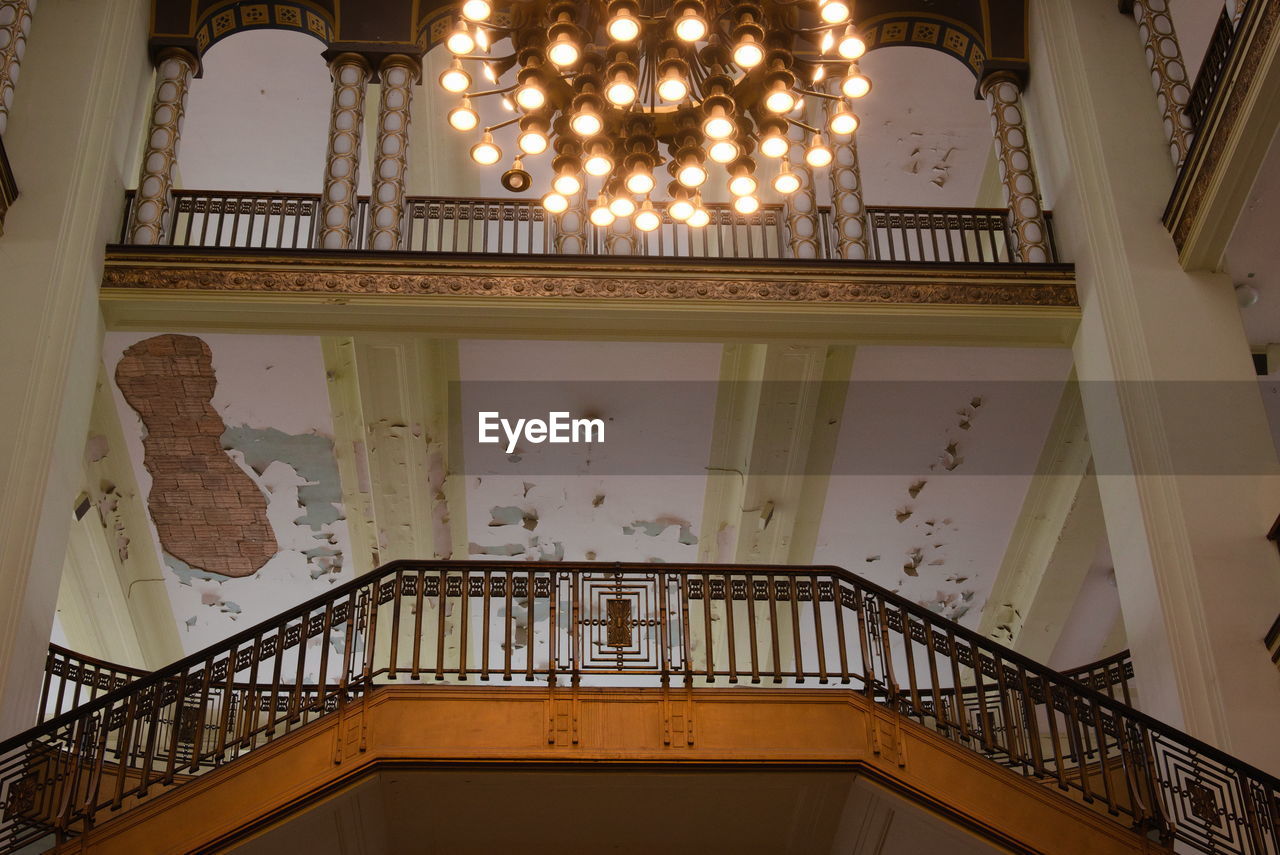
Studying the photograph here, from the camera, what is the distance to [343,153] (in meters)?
9.40

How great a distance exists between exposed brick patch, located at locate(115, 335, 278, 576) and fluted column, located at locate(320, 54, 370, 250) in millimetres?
1365

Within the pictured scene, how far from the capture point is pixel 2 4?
8812mm

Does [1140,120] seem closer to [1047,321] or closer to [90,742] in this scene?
[1047,321]

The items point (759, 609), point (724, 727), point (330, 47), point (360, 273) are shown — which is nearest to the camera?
point (724, 727)

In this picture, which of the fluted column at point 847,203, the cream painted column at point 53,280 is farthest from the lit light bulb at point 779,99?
the cream painted column at point 53,280

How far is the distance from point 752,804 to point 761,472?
4255mm

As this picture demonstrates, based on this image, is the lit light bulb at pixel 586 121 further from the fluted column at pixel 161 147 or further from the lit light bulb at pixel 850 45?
the fluted column at pixel 161 147

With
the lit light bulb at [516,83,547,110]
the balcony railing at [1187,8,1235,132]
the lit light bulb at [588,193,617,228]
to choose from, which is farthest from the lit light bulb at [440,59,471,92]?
the balcony railing at [1187,8,1235,132]

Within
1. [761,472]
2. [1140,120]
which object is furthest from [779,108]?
[761,472]

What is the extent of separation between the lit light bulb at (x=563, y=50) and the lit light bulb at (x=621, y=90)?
23cm

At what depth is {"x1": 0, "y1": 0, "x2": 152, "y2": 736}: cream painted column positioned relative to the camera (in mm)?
7301

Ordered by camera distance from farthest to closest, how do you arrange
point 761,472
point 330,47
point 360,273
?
point 761,472 < point 330,47 < point 360,273

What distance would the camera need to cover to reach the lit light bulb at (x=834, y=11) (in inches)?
259

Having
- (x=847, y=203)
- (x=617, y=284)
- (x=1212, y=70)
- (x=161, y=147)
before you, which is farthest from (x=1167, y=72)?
(x=161, y=147)
